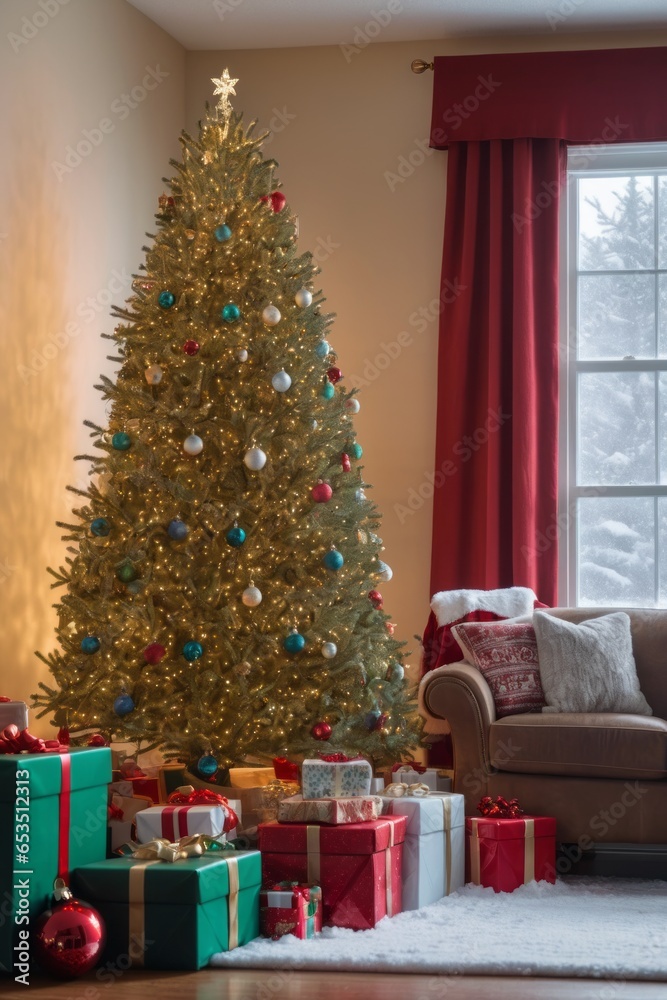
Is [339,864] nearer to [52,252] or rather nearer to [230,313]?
[230,313]

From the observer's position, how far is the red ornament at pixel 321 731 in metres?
3.85

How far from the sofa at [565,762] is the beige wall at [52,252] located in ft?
4.83

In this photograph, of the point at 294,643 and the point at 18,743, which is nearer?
the point at 18,743

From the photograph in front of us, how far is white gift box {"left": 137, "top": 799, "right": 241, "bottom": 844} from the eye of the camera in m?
3.13

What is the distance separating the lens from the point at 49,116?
450 cm

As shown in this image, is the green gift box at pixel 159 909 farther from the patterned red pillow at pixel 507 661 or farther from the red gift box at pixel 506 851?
the patterned red pillow at pixel 507 661

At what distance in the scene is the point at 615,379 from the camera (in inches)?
213

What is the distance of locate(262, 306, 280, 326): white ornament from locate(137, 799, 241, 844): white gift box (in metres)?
1.60

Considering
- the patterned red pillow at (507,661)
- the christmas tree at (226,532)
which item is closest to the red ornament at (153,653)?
the christmas tree at (226,532)

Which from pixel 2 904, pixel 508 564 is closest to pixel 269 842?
pixel 2 904

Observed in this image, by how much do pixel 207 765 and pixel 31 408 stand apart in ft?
4.75

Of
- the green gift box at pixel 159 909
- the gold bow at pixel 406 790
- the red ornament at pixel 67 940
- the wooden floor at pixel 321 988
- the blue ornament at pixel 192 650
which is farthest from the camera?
the blue ornament at pixel 192 650

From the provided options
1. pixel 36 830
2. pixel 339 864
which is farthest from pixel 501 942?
pixel 36 830

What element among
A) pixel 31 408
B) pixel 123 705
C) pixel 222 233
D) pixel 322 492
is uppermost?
pixel 222 233
